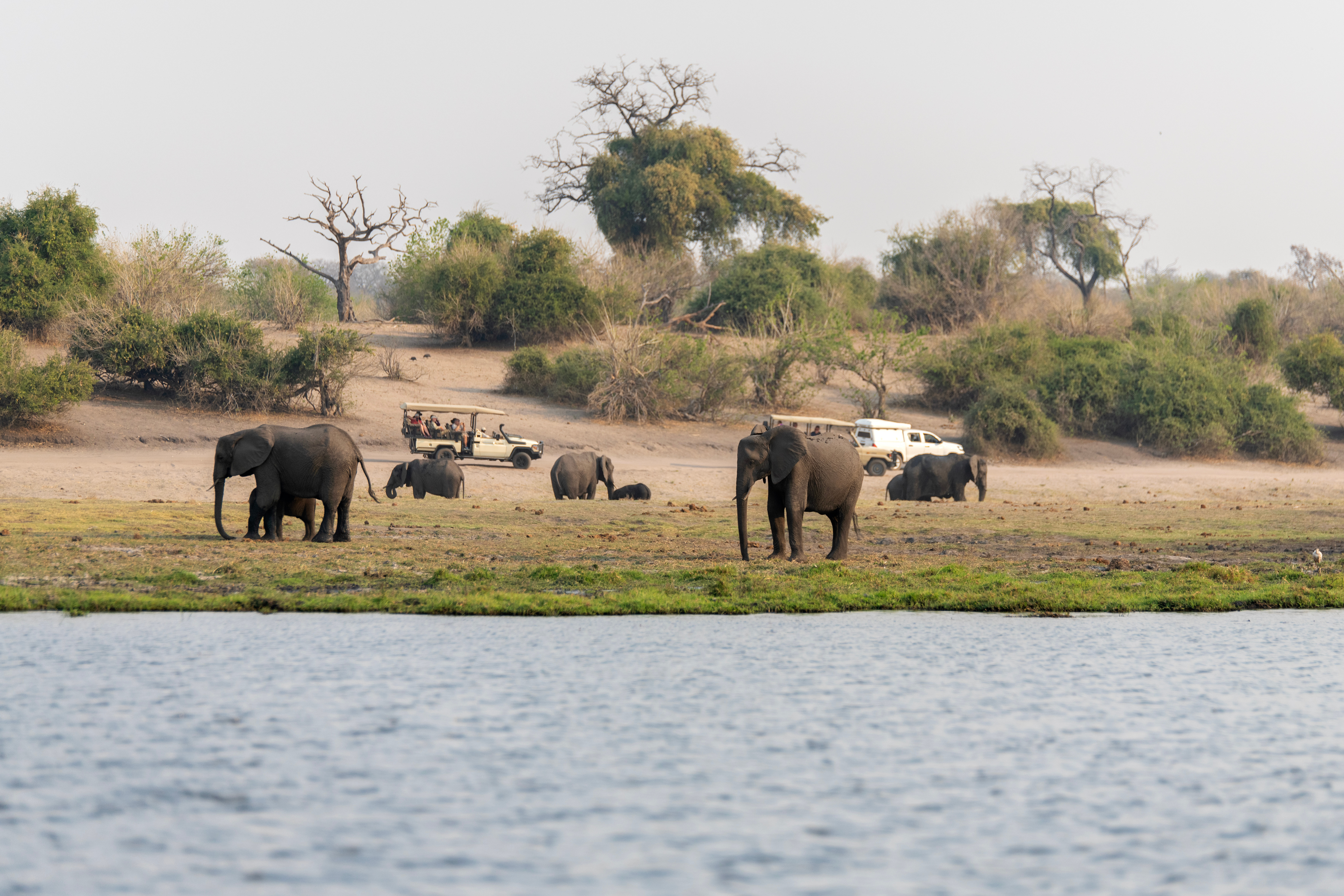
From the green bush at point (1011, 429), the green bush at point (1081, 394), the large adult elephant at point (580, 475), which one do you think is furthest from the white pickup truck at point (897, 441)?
the large adult elephant at point (580, 475)

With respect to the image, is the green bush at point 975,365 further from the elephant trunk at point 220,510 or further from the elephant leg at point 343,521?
the elephant trunk at point 220,510

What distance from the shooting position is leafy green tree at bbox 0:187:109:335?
141 ft

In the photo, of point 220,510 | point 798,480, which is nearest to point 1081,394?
point 798,480

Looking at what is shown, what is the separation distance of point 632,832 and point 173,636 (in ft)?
19.2

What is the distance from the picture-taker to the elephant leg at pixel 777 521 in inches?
588

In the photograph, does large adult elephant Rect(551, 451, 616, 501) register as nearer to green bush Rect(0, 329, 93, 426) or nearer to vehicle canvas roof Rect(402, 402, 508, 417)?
vehicle canvas roof Rect(402, 402, 508, 417)

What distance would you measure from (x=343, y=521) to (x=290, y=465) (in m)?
1.01

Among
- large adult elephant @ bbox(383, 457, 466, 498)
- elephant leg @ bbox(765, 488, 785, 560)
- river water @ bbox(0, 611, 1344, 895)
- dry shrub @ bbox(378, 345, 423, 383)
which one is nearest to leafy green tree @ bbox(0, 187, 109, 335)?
dry shrub @ bbox(378, 345, 423, 383)

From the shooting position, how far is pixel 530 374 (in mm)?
45875

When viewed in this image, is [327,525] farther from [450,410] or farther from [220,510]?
[450,410]

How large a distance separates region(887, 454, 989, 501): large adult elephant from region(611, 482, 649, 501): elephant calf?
5603 mm

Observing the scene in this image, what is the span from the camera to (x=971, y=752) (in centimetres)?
653

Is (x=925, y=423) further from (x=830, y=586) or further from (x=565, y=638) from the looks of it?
(x=565, y=638)

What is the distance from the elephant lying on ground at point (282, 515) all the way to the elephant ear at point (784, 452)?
590 centimetres
